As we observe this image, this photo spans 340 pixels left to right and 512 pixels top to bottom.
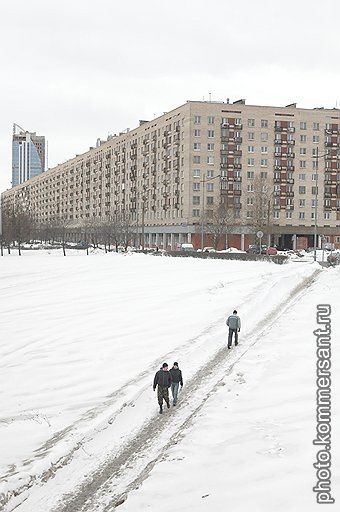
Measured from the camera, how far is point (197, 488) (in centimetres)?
1041

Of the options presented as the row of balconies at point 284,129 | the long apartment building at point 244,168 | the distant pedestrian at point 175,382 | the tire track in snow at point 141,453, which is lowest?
the tire track in snow at point 141,453

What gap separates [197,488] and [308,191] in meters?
88.6

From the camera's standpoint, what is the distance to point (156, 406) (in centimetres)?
1524

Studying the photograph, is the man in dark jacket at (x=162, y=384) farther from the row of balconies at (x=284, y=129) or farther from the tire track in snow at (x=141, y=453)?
the row of balconies at (x=284, y=129)

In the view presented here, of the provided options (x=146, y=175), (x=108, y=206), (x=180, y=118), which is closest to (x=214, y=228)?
(x=180, y=118)

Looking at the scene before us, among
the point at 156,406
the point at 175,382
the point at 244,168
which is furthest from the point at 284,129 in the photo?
the point at 156,406

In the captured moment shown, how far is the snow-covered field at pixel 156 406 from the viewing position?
1052 cm

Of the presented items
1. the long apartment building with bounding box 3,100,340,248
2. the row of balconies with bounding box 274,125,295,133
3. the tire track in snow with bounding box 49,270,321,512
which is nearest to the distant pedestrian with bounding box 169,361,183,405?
the tire track in snow with bounding box 49,270,321,512

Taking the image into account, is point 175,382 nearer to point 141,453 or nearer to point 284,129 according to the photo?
point 141,453

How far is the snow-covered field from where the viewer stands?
34.5 ft

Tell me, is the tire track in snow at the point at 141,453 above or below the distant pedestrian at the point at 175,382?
below

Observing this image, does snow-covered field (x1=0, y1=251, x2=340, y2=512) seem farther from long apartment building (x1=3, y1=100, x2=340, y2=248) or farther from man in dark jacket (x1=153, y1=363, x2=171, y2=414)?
long apartment building (x1=3, y1=100, x2=340, y2=248)

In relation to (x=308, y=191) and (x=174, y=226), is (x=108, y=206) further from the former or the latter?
(x=308, y=191)

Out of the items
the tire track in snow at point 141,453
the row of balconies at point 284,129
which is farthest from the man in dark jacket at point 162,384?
the row of balconies at point 284,129
